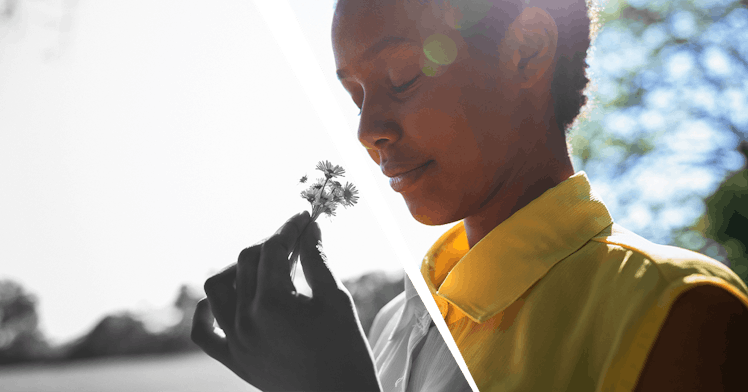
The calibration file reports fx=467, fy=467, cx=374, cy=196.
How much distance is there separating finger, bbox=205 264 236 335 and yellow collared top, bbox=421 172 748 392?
237 millimetres

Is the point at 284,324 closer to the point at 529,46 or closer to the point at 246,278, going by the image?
the point at 246,278

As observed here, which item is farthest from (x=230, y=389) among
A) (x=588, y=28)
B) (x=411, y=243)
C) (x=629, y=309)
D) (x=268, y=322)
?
(x=588, y=28)

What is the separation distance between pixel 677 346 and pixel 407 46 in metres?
0.33

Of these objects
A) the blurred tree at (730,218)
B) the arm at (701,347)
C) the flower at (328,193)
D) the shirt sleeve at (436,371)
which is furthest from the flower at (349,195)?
the blurred tree at (730,218)

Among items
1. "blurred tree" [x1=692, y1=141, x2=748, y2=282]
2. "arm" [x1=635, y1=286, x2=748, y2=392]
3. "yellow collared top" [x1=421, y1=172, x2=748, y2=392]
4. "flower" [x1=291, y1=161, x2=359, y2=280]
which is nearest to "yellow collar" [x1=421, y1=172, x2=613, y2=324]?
"yellow collared top" [x1=421, y1=172, x2=748, y2=392]

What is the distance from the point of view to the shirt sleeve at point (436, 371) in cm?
34

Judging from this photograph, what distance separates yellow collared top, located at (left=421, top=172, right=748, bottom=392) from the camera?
34 cm

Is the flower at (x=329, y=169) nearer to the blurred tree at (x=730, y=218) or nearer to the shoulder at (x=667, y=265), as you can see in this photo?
the shoulder at (x=667, y=265)

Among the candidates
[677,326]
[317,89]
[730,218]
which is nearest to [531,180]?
[677,326]

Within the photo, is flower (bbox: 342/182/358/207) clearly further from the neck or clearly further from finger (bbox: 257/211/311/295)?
the neck

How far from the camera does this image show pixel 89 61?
20 centimetres

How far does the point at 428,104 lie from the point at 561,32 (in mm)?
187

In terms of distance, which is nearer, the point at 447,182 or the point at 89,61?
the point at 89,61

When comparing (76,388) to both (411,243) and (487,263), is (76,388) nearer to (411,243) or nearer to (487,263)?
(487,263)
